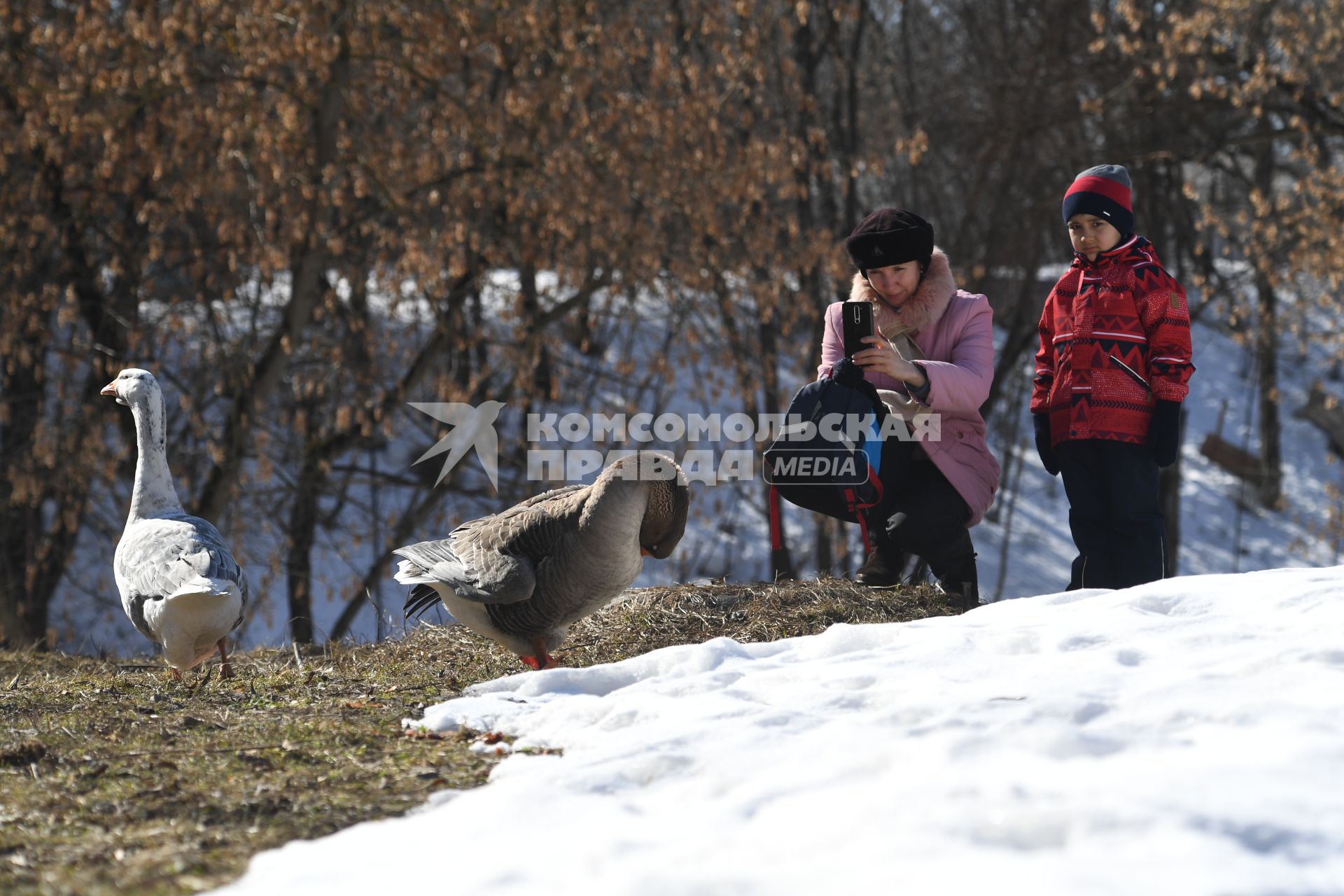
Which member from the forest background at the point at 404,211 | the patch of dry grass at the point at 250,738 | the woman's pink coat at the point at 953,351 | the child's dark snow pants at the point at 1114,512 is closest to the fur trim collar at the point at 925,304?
the woman's pink coat at the point at 953,351

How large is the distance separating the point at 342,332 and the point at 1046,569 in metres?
10.3

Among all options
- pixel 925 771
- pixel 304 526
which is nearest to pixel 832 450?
pixel 925 771

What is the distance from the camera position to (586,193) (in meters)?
8.77

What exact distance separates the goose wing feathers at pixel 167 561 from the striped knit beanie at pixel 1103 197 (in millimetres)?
3701

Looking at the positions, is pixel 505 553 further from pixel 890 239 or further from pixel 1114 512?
pixel 1114 512

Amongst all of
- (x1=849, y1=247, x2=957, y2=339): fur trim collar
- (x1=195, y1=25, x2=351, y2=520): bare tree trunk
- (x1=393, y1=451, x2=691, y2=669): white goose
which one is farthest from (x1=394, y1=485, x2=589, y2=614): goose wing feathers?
(x1=195, y1=25, x2=351, y2=520): bare tree trunk

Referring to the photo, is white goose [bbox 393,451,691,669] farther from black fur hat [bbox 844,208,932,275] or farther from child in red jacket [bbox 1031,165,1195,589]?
child in red jacket [bbox 1031,165,1195,589]

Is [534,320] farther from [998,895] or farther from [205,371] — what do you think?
[998,895]

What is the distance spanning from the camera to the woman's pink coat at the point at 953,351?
493 cm

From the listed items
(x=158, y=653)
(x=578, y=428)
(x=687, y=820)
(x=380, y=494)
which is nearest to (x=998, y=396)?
(x=578, y=428)

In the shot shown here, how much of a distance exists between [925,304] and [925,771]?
2.73 m

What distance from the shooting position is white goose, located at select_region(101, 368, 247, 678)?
4629mm

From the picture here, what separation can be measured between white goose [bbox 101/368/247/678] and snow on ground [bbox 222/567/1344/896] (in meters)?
1.44

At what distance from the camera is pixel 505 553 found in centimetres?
440
